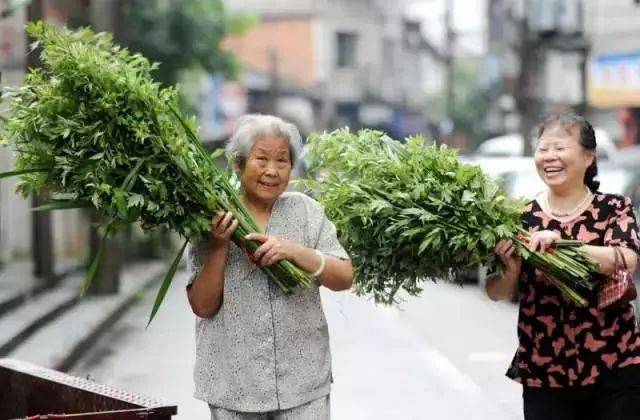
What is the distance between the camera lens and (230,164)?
3.64m

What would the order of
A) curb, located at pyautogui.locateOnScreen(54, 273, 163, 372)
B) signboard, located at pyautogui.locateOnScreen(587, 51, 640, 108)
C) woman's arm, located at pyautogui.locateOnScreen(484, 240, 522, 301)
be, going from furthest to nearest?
1. signboard, located at pyautogui.locateOnScreen(587, 51, 640, 108)
2. curb, located at pyautogui.locateOnScreen(54, 273, 163, 372)
3. woman's arm, located at pyautogui.locateOnScreen(484, 240, 522, 301)

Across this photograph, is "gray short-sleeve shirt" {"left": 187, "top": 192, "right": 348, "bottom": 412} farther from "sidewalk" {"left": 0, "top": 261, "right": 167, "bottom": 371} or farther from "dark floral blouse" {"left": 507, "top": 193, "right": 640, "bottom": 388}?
"sidewalk" {"left": 0, "top": 261, "right": 167, "bottom": 371}

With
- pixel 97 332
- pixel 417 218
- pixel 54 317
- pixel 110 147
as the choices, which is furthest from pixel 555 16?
pixel 110 147

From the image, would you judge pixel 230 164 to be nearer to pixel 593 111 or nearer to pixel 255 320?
pixel 255 320

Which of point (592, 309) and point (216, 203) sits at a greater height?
point (216, 203)

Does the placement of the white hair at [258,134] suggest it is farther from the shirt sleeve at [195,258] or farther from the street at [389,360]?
the street at [389,360]

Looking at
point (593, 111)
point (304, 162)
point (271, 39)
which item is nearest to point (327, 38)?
point (271, 39)

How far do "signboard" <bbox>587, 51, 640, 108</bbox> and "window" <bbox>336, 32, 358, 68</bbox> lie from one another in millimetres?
26732

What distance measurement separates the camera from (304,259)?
350 centimetres

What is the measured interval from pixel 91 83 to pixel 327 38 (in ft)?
202

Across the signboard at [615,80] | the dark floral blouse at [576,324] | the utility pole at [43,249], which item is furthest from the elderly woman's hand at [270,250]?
the signboard at [615,80]

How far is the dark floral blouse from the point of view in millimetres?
3701

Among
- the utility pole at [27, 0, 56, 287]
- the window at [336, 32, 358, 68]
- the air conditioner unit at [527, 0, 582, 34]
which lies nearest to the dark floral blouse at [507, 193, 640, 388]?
the utility pole at [27, 0, 56, 287]

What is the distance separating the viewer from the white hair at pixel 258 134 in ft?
11.8
